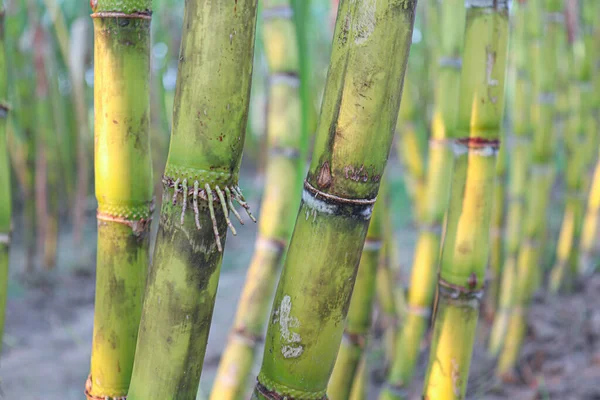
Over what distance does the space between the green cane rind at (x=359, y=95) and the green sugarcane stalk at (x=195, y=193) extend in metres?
0.08

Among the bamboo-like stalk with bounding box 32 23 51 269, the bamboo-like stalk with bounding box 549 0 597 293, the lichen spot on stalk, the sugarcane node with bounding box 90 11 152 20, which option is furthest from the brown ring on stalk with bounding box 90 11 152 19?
the bamboo-like stalk with bounding box 32 23 51 269

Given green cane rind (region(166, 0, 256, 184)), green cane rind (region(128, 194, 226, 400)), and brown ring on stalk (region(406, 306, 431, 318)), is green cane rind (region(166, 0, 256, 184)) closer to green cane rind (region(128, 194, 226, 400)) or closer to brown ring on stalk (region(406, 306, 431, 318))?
green cane rind (region(128, 194, 226, 400))

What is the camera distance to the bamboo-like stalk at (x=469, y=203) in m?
0.71

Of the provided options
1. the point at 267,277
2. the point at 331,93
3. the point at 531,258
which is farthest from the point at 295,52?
the point at 531,258

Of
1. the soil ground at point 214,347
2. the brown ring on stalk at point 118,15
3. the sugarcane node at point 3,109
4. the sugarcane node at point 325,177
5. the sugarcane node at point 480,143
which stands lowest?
the soil ground at point 214,347

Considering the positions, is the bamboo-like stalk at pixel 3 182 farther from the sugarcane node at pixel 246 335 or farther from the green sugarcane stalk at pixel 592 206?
the green sugarcane stalk at pixel 592 206

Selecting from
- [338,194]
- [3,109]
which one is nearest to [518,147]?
[338,194]

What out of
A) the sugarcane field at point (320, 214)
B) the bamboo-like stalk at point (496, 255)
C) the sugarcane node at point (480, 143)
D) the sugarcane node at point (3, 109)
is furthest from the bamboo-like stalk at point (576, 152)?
the sugarcane node at point (3, 109)

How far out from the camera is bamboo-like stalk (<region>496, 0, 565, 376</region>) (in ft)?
5.19

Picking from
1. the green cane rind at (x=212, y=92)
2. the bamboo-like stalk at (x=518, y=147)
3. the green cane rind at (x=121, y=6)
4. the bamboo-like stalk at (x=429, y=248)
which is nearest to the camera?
the green cane rind at (x=212, y=92)

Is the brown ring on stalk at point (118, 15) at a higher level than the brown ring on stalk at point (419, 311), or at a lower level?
higher

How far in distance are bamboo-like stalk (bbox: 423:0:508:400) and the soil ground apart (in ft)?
3.12

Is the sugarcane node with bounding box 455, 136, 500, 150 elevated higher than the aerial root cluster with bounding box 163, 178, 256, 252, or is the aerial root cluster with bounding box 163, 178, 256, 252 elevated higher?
the sugarcane node with bounding box 455, 136, 500, 150

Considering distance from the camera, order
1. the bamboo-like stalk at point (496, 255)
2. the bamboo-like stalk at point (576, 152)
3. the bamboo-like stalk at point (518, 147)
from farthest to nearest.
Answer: the bamboo-like stalk at point (576, 152), the bamboo-like stalk at point (496, 255), the bamboo-like stalk at point (518, 147)
